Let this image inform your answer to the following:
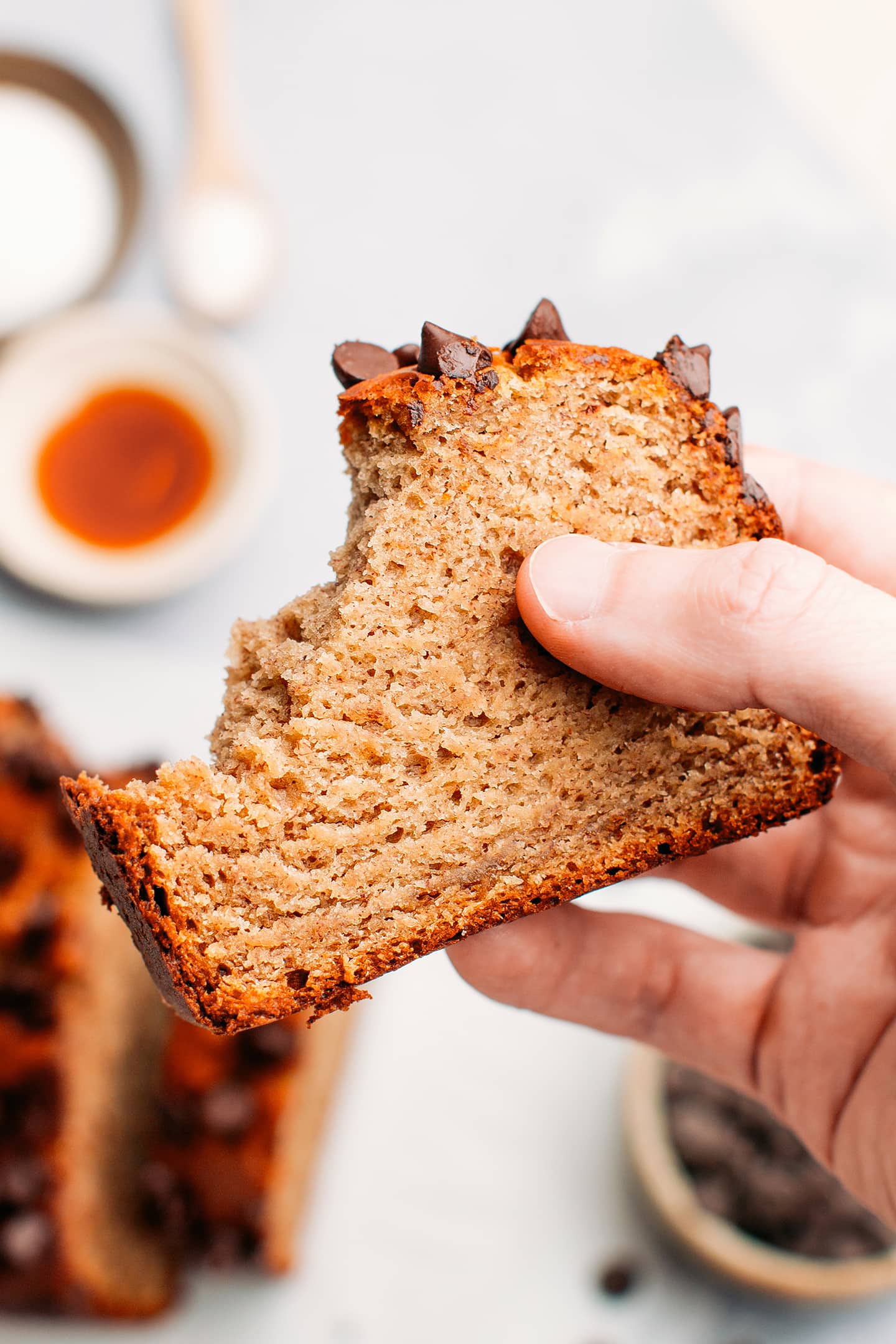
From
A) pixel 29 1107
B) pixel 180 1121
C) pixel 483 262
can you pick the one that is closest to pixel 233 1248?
pixel 180 1121

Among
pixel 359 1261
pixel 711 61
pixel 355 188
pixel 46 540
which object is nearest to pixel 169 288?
pixel 355 188

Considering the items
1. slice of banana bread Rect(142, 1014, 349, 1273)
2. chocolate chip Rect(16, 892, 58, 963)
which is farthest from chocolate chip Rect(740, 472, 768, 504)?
chocolate chip Rect(16, 892, 58, 963)

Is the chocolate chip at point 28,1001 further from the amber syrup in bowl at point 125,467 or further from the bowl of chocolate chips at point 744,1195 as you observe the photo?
the bowl of chocolate chips at point 744,1195

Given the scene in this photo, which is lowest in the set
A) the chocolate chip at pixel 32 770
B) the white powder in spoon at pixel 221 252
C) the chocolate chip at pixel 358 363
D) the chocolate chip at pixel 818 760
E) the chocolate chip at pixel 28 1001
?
the chocolate chip at pixel 28 1001

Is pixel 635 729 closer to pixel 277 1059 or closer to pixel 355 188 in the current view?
pixel 277 1059

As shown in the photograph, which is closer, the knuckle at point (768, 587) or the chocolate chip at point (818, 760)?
the knuckle at point (768, 587)

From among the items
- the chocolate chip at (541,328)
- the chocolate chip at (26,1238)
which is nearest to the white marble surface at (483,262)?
the chocolate chip at (26,1238)
